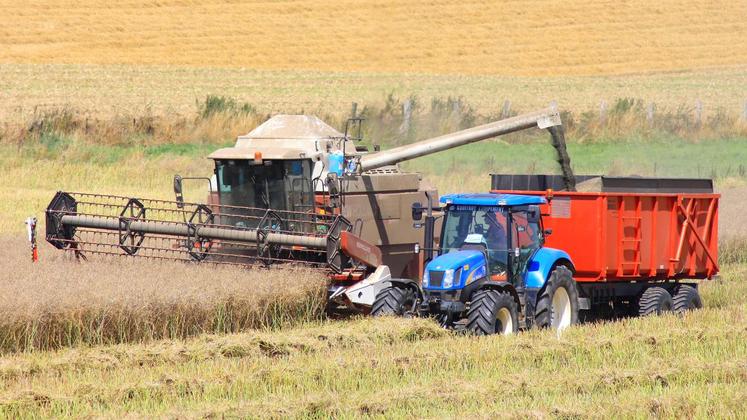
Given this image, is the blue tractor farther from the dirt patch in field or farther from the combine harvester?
the dirt patch in field

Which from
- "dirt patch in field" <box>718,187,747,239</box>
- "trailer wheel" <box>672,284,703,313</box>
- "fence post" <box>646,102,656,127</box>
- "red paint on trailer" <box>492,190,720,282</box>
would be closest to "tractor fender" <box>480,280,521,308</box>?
"red paint on trailer" <box>492,190,720,282</box>

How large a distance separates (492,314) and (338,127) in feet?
58.0

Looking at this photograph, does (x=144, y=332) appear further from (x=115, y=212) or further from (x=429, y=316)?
(x=115, y=212)

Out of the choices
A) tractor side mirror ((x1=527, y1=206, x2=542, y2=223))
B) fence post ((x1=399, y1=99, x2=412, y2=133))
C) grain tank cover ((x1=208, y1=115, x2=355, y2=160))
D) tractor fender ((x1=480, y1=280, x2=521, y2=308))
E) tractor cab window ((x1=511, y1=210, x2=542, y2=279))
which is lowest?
tractor fender ((x1=480, y1=280, x2=521, y2=308))

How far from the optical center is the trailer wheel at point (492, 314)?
10.3 m

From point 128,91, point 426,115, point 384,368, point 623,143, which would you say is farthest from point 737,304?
point 128,91

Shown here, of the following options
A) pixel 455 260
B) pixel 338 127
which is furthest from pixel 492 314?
pixel 338 127

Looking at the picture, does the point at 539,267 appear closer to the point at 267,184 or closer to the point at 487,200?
the point at 487,200

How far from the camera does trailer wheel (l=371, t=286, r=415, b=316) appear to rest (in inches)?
441

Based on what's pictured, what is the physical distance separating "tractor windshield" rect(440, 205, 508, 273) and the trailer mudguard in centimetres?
35

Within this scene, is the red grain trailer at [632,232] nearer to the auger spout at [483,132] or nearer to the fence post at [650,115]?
the auger spout at [483,132]

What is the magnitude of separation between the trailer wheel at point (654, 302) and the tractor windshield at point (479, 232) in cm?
237

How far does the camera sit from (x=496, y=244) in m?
11.0

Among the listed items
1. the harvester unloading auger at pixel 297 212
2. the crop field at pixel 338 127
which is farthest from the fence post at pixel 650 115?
the harvester unloading auger at pixel 297 212
